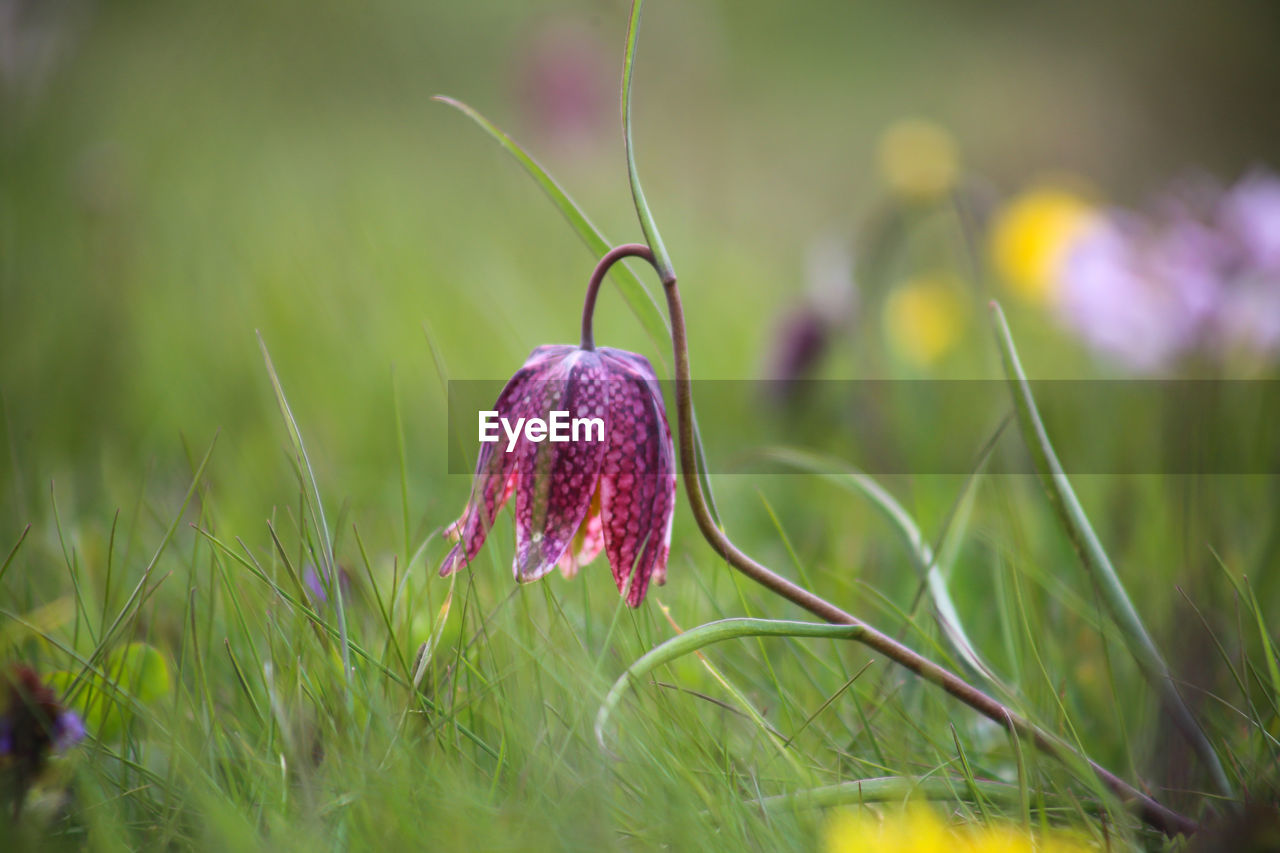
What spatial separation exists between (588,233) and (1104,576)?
35 cm

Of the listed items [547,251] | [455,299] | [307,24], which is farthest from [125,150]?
[307,24]

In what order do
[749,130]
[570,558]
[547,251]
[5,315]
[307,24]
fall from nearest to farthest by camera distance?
1. [570,558]
2. [5,315]
3. [547,251]
4. [307,24]
5. [749,130]

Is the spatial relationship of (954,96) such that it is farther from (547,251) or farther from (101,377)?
(101,377)

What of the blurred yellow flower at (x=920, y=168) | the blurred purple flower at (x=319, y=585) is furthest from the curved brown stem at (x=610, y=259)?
the blurred yellow flower at (x=920, y=168)

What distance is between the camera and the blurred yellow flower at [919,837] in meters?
0.38

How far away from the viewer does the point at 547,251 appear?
2215mm

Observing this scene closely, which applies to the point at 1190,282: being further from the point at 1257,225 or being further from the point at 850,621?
the point at 850,621

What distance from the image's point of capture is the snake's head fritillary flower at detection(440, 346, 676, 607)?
20.0 inches

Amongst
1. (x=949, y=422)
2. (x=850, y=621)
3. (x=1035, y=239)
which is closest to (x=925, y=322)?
(x=1035, y=239)

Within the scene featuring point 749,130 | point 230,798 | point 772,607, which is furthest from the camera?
point 749,130

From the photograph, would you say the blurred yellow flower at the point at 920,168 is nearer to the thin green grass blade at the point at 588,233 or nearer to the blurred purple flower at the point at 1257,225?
the blurred purple flower at the point at 1257,225

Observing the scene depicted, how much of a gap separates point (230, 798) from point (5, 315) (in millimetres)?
990

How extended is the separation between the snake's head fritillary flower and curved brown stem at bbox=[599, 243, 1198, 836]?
34 millimetres

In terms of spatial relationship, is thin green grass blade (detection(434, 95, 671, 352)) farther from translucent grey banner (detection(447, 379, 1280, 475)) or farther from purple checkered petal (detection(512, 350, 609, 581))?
translucent grey banner (detection(447, 379, 1280, 475))
